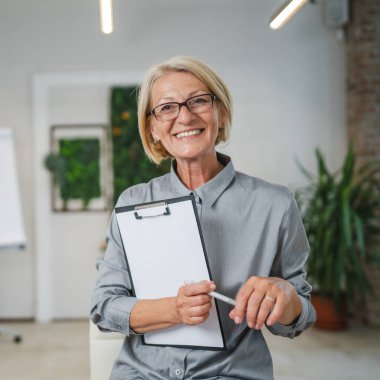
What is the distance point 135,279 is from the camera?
1166 mm

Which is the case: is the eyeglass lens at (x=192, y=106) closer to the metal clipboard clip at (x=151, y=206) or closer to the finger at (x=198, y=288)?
the metal clipboard clip at (x=151, y=206)

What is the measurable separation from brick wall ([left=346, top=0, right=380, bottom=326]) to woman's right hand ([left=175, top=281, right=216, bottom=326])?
12.3ft

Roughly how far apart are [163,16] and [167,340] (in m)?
4.20

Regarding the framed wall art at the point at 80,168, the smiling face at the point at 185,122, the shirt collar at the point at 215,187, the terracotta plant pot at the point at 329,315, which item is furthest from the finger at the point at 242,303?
the framed wall art at the point at 80,168

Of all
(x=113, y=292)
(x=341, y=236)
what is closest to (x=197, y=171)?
(x=113, y=292)

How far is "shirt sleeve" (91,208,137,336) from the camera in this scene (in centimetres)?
115

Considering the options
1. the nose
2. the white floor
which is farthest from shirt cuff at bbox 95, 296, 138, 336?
the white floor

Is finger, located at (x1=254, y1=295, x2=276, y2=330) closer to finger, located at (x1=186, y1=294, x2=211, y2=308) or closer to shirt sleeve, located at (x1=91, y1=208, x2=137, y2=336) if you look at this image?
finger, located at (x1=186, y1=294, x2=211, y2=308)

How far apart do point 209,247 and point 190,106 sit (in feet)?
1.35

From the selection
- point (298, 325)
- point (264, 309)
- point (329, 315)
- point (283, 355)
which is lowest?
point (283, 355)

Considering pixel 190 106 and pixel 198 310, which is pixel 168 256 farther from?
pixel 190 106

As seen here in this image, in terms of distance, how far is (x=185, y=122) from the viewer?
1.24 metres

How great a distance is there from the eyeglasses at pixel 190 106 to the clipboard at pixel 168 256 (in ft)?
1.05

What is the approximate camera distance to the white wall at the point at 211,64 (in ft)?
15.3
